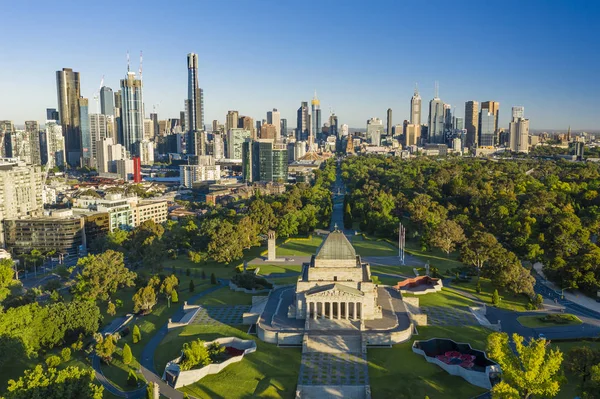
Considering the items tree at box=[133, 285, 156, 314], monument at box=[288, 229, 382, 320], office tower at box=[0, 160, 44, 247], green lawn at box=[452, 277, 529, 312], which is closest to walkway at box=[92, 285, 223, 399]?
tree at box=[133, 285, 156, 314]

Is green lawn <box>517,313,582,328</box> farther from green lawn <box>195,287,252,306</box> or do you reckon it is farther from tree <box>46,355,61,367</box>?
tree <box>46,355,61,367</box>

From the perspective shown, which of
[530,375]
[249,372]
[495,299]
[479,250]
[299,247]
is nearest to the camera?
[530,375]

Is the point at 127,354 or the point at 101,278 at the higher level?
the point at 101,278

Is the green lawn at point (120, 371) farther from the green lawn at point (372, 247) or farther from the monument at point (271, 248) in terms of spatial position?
the green lawn at point (372, 247)

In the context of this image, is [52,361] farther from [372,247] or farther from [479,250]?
[372,247]

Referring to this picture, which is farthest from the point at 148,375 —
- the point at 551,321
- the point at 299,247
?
the point at 299,247

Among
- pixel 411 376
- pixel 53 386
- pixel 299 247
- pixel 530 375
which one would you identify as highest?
pixel 530 375

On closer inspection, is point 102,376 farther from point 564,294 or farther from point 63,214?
point 63,214
